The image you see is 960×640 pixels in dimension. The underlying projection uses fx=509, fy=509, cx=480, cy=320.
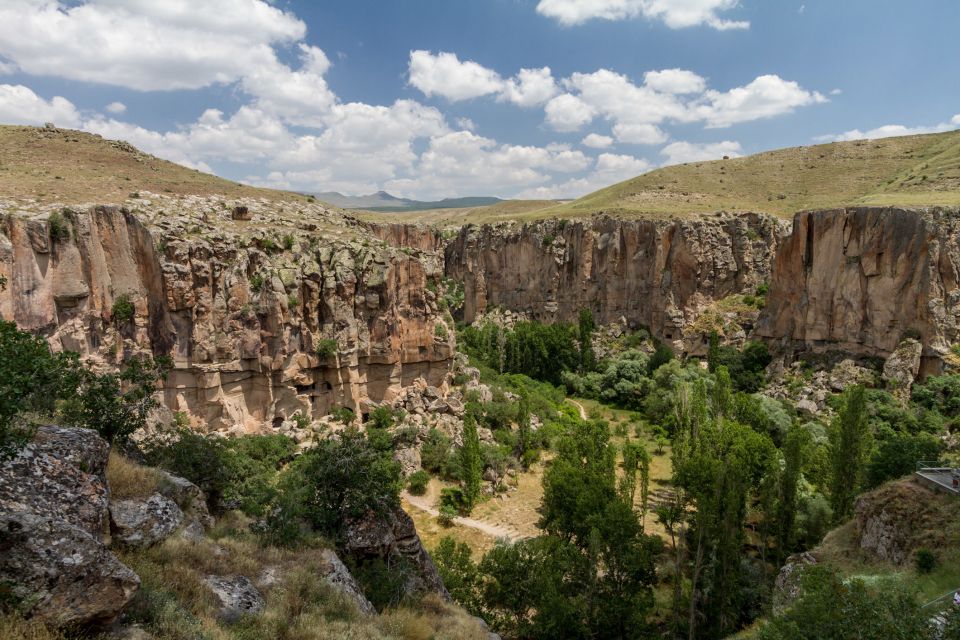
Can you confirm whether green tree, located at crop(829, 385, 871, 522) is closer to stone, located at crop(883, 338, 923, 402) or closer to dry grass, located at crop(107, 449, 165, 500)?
stone, located at crop(883, 338, 923, 402)

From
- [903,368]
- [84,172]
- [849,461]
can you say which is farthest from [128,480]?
[903,368]

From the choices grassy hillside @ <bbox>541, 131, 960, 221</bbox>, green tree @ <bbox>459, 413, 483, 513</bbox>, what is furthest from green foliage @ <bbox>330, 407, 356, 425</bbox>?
grassy hillside @ <bbox>541, 131, 960, 221</bbox>

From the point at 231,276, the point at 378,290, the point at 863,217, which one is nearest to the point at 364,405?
the point at 378,290

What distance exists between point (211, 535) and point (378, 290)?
83.5ft

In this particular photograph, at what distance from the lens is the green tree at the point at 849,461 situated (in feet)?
85.5

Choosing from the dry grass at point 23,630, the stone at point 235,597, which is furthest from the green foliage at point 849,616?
the dry grass at point 23,630

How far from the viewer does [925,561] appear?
603 inches

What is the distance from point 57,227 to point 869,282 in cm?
6012

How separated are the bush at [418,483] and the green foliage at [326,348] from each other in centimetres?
1001

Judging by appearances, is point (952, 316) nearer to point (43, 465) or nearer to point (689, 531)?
point (689, 531)

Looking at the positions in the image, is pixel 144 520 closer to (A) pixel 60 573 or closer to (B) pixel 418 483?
(A) pixel 60 573

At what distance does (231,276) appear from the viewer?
32.4 meters

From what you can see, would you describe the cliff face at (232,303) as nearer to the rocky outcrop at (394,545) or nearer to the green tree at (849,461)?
the rocky outcrop at (394,545)

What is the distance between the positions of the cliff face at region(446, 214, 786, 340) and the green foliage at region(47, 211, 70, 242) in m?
57.2
